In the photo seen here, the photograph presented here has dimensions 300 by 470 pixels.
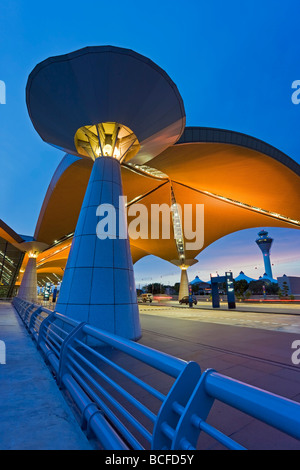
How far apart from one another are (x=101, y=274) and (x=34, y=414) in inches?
182

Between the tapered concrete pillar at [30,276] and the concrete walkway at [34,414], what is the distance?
30.2 metres

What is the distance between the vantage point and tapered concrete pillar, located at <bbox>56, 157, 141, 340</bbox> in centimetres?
679

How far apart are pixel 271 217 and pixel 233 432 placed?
97.6 ft

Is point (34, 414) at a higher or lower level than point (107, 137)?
lower

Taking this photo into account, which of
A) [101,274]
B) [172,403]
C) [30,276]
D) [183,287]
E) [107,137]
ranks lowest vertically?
[172,403]

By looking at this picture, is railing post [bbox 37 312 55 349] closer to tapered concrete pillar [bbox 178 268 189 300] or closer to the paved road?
the paved road

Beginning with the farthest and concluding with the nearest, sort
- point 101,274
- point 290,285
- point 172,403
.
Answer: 1. point 290,285
2. point 101,274
3. point 172,403

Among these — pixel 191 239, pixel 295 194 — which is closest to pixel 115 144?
Result: pixel 295 194

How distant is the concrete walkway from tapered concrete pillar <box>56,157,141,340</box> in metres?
2.67

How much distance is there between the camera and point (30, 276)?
33750 mm

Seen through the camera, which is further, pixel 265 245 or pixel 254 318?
pixel 265 245

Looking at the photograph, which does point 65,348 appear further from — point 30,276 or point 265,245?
point 265,245

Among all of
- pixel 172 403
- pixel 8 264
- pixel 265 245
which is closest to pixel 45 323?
pixel 172 403

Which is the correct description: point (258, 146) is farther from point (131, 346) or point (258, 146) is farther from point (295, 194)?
point (131, 346)
